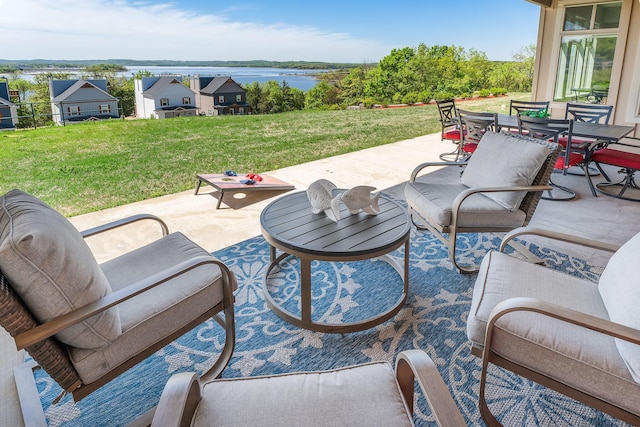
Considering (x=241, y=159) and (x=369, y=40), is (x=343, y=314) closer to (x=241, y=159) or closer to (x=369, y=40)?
(x=241, y=159)

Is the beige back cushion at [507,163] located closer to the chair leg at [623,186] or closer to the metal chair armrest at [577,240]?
the metal chair armrest at [577,240]

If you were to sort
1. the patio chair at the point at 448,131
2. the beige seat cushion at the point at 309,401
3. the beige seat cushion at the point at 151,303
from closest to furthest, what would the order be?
the beige seat cushion at the point at 309,401 → the beige seat cushion at the point at 151,303 → the patio chair at the point at 448,131

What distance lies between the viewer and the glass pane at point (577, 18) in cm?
690

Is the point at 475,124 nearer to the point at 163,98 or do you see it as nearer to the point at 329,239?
the point at 329,239

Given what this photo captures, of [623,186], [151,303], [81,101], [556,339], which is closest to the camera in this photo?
[556,339]

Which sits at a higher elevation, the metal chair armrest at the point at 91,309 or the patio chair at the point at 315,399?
the metal chair armrest at the point at 91,309

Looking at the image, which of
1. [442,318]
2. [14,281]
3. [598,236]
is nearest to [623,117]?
[598,236]

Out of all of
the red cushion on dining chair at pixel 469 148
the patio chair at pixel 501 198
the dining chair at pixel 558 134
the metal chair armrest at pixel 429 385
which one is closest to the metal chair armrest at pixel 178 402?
the metal chair armrest at pixel 429 385

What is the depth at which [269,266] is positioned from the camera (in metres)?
2.68

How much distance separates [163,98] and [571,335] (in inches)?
192

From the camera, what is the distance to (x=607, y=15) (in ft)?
22.0

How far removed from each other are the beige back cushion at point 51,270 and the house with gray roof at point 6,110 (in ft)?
9.75

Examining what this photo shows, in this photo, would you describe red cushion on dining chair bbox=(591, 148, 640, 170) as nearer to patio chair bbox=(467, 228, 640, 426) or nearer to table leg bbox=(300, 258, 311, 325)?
patio chair bbox=(467, 228, 640, 426)

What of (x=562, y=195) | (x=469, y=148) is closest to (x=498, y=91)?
(x=469, y=148)
